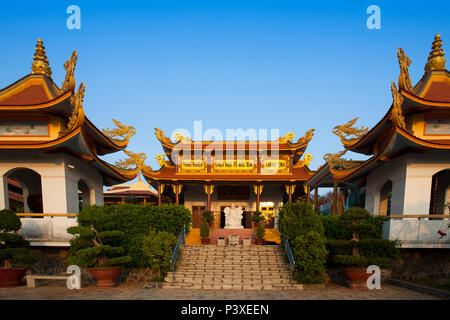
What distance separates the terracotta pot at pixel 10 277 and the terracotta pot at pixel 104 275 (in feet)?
7.92

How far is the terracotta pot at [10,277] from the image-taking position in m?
9.77

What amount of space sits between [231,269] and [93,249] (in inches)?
207

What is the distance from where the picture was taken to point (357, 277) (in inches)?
397

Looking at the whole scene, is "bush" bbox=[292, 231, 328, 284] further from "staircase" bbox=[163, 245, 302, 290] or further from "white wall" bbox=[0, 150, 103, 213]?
"white wall" bbox=[0, 150, 103, 213]

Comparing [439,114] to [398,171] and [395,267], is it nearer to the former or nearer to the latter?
[398,171]

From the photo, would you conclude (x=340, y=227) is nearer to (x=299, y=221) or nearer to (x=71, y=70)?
(x=299, y=221)

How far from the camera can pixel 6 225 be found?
1012 cm

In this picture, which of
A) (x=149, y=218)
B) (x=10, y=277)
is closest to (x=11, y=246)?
(x=10, y=277)

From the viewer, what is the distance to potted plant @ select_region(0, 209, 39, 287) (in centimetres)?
984

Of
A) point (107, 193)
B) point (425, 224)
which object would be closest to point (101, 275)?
point (425, 224)

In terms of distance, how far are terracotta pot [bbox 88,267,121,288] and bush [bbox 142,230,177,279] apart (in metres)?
1.24

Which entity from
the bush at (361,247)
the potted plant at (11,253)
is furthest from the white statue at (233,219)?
the potted plant at (11,253)

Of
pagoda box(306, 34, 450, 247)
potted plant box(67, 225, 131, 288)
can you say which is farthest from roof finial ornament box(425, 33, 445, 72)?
potted plant box(67, 225, 131, 288)

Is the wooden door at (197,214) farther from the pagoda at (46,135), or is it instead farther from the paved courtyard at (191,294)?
the paved courtyard at (191,294)
